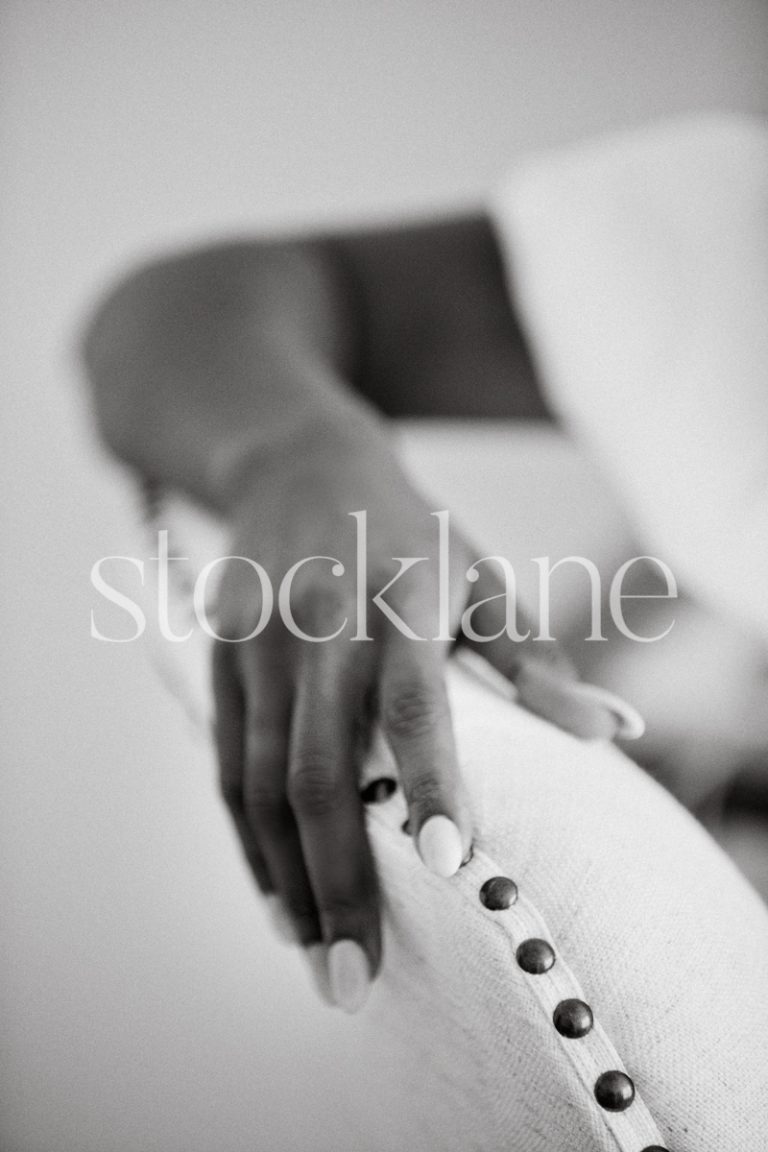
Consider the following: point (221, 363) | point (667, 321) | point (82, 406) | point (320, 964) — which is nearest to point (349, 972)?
point (320, 964)

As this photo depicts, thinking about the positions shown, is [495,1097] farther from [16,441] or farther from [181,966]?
[16,441]

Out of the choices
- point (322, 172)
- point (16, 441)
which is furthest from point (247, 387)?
point (322, 172)

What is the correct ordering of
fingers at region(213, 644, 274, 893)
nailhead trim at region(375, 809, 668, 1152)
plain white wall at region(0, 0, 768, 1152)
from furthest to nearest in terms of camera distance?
plain white wall at region(0, 0, 768, 1152)
fingers at region(213, 644, 274, 893)
nailhead trim at region(375, 809, 668, 1152)

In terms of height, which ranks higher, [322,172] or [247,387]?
[322,172]

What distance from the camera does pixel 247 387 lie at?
46cm

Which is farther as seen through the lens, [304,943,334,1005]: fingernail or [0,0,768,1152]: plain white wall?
[0,0,768,1152]: plain white wall

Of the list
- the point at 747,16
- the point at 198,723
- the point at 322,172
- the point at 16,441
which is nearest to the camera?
the point at 198,723

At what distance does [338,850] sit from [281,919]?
5 centimetres

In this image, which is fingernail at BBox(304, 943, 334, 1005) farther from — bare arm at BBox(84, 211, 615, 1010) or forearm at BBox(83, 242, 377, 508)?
forearm at BBox(83, 242, 377, 508)

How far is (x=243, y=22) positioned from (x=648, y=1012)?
105 centimetres

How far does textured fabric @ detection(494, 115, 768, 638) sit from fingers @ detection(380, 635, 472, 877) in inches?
Result: 13.4

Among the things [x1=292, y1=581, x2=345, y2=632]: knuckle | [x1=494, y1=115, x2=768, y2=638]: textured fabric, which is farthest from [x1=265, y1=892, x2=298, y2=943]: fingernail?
[x1=494, y1=115, x2=768, y2=638]: textured fabric

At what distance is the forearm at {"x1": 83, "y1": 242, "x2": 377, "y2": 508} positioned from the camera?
427 millimetres

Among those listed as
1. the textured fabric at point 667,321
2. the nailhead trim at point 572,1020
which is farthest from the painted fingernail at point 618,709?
the textured fabric at point 667,321
